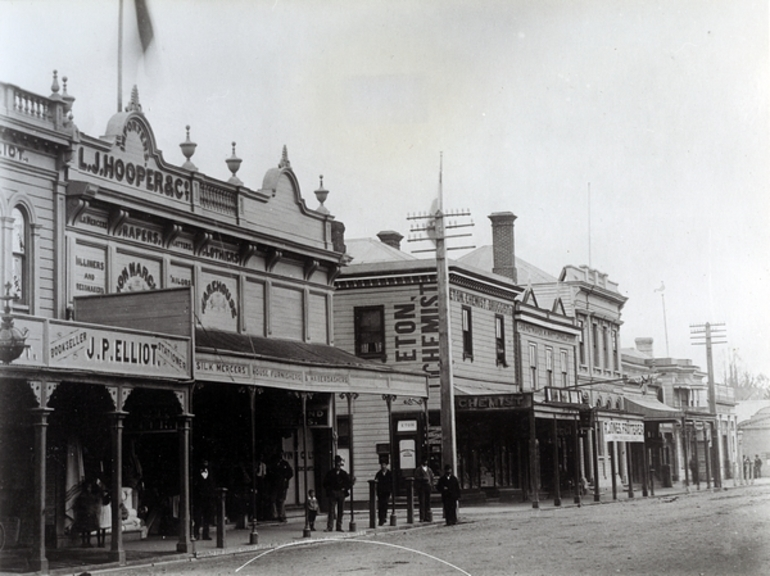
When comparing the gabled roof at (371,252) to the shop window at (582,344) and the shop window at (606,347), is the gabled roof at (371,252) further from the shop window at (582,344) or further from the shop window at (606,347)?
the shop window at (606,347)

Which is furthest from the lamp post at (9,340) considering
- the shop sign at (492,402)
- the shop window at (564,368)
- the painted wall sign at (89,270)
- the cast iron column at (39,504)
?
the shop window at (564,368)

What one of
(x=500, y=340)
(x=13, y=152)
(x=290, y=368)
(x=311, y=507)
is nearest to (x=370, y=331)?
(x=500, y=340)

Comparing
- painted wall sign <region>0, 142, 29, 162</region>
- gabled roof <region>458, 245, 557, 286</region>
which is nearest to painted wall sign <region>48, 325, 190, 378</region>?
painted wall sign <region>0, 142, 29, 162</region>

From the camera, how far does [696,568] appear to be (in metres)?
15.4

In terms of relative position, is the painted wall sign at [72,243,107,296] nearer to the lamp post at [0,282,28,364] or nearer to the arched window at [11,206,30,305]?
the arched window at [11,206,30,305]

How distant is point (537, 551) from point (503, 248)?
2969cm

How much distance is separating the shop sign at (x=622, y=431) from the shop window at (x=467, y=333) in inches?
211

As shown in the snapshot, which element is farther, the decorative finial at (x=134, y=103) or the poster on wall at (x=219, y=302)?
the poster on wall at (x=219, y=302)

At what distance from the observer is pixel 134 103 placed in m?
24.2

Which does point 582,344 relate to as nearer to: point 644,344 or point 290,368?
point 290,368

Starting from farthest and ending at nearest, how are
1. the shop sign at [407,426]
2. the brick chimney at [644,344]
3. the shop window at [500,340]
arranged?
the brick chimney at [644,344] → the shop window at [500,340] → the shop sign at [407,426]

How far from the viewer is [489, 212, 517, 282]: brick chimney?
155 feet

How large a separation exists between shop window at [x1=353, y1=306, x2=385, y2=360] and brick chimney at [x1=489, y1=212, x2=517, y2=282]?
9.81 metres

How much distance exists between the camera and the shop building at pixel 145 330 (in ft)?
61.1
